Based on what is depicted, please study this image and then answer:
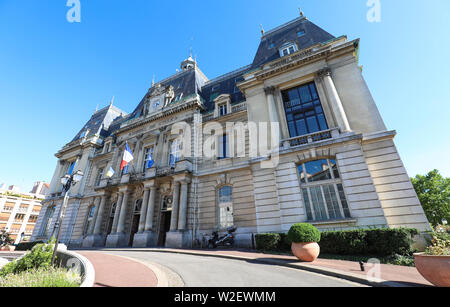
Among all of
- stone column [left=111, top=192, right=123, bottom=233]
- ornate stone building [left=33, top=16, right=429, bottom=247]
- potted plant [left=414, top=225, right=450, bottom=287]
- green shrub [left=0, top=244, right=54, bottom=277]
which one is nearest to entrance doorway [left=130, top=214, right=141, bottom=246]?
ornate stone building [left=33, top=16, right=429, bottom=247]

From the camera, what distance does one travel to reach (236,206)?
1565 centimetres

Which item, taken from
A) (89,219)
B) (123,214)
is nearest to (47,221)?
(89,219)

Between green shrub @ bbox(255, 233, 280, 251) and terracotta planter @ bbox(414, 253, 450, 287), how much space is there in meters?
6.82

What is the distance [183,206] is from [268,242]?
824 cm

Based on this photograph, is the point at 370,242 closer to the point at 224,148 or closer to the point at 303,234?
the point at 303,234

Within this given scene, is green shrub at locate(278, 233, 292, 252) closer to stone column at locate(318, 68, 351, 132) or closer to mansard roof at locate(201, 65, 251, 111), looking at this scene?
stone column at locate(318, 68, 351, 132)

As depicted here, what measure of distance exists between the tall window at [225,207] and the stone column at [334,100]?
389 inches

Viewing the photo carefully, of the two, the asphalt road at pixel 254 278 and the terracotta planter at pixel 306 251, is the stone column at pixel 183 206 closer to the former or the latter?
the asphalt road at pixel 254 278

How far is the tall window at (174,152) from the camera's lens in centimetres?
2034

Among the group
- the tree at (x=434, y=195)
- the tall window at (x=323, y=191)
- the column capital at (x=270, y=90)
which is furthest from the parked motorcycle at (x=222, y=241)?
the tree at (x=434, y=195)

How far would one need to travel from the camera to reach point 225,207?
647 inches

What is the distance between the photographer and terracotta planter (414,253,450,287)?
454 cm
